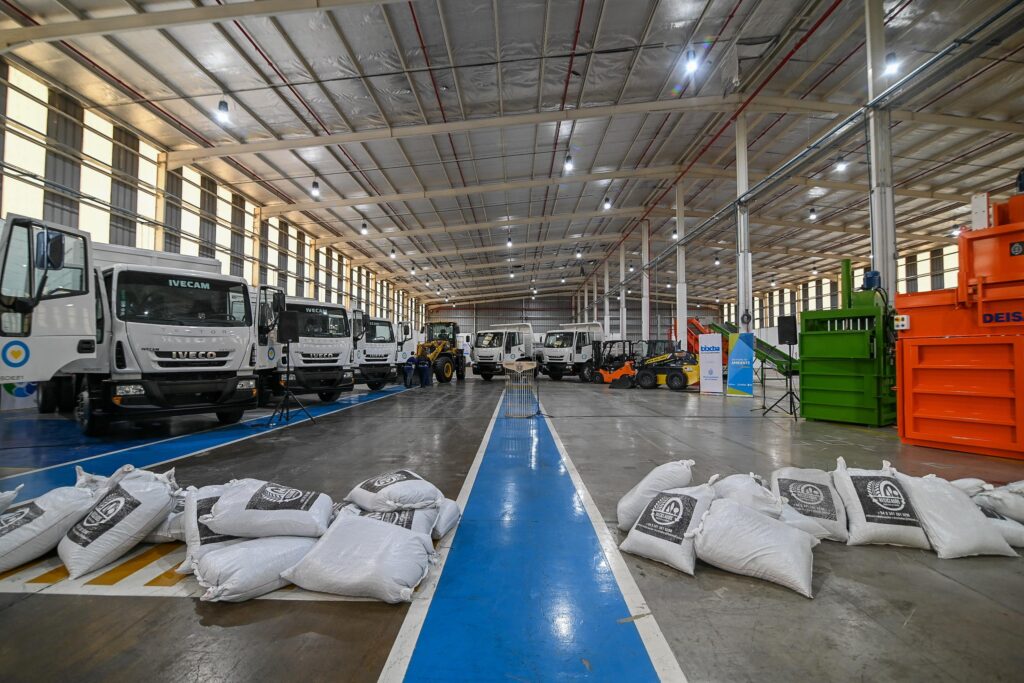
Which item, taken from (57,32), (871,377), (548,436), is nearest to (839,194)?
(871,377)

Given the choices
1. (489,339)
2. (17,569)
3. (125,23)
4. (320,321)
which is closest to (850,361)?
(17,569)

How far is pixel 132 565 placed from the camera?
243cm

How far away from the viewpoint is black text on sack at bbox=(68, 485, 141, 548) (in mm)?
2381

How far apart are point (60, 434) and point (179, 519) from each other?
6220 millimetres

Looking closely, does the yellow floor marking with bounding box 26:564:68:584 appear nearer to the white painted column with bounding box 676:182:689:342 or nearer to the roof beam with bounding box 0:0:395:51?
the roof beam with bounding box 0:0:395:51

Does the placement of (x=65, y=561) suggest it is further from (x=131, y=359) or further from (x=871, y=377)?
(x=871, y=377)

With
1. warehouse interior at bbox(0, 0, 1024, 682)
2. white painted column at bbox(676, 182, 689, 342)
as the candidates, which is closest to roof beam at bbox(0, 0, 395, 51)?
warehouse interior at bbox(0, 0, 1024, 682)

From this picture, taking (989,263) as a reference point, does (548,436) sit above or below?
below

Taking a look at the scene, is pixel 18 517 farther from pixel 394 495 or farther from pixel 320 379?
pixel 320 379

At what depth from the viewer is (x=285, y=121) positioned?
12.0 m

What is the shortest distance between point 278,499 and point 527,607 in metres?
1.52

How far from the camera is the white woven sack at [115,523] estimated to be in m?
2.33

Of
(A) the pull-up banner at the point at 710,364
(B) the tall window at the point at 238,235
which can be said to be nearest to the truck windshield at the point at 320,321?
(B) the tall window at the point at 238,235

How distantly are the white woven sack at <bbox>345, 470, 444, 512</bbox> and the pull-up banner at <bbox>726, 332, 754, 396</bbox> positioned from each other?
40.2ft
